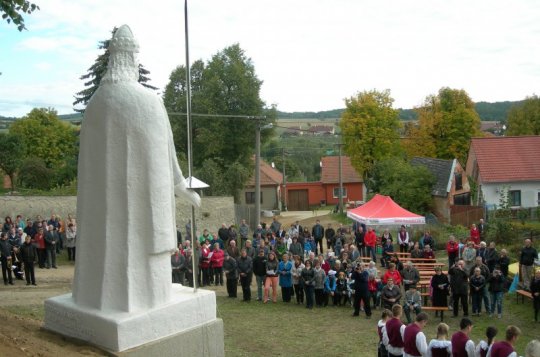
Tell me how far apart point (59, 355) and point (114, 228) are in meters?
1.52

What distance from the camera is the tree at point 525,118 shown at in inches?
2427

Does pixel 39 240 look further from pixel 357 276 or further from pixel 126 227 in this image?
pixel 126 227

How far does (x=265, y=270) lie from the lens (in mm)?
18453

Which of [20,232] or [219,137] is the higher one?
[219,137]

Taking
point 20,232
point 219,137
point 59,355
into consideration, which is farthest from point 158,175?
point 219,137

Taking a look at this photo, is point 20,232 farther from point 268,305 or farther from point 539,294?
point 539,294

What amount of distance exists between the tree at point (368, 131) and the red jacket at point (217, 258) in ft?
104

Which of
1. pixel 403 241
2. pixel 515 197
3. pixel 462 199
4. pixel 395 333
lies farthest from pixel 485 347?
pixel 515 197

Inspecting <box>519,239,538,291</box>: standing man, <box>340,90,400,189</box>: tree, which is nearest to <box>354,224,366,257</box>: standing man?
<box>519,239,538,291</box>: standing man

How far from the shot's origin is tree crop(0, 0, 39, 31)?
11984 mm

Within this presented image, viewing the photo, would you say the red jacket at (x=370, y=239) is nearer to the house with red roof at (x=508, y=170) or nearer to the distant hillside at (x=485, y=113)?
the house with red roof at (x=508, y=170)

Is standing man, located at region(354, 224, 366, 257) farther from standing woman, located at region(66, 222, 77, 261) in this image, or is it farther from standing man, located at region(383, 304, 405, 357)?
standing man, located at region(383, 304, 405, 357)

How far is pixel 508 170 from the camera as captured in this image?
39.3 metres

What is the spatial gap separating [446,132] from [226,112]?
18793 mm
